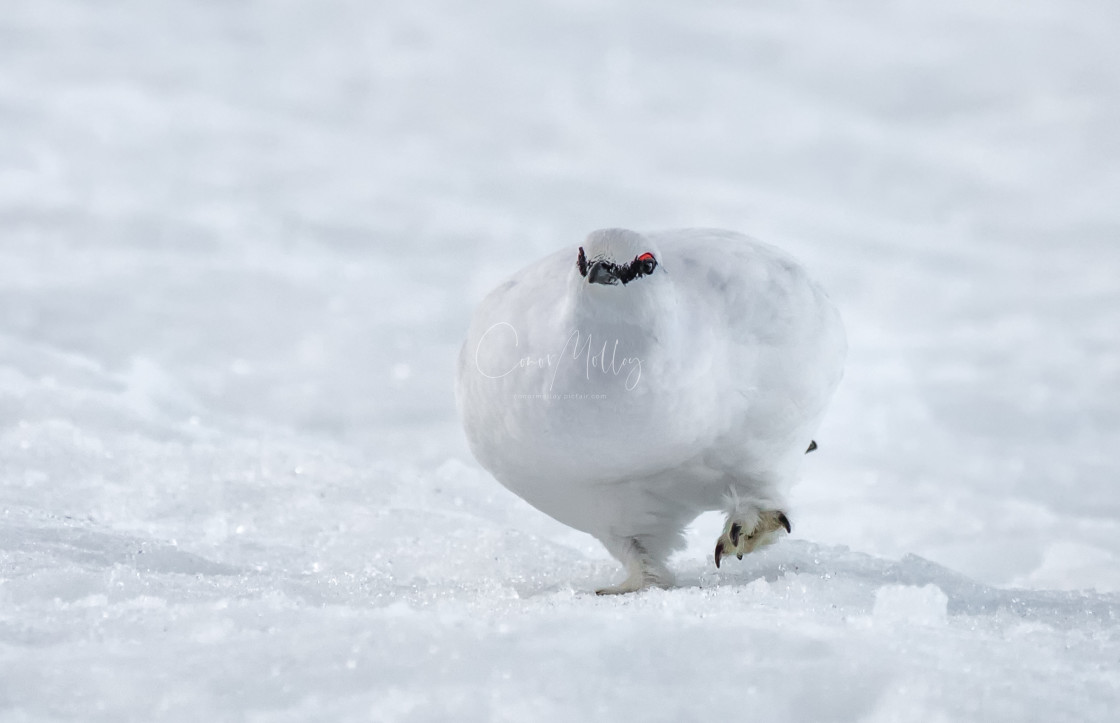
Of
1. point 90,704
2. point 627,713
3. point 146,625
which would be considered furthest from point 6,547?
point 627,713

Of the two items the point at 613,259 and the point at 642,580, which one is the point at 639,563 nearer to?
the point at 642,580

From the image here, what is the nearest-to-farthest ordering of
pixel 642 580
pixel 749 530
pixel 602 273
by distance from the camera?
1. pixel 602 273
2. pixel 749 530
3. pixel 642 580

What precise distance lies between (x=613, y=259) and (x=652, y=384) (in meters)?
0.39

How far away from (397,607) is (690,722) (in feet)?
2.66

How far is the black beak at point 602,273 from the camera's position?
3109 millimetres

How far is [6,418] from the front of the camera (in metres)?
5.13

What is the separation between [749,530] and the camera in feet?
11.9

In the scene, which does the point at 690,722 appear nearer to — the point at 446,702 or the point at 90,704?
the point at 446,702

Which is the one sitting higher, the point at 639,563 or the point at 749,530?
the point at 749,530

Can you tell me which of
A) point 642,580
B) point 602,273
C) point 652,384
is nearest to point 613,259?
point 602,273

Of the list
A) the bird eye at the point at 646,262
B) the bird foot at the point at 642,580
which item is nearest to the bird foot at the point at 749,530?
the bird foot at the point at 642,580

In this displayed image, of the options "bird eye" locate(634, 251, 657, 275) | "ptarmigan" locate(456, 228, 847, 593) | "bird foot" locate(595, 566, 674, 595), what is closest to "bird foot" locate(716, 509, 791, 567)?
"ptarmigan" locate(456, 228, 847, 593)

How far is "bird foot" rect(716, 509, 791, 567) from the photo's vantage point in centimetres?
361

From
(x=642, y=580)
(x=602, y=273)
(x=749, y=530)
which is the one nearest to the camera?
(x=602, y=273)
